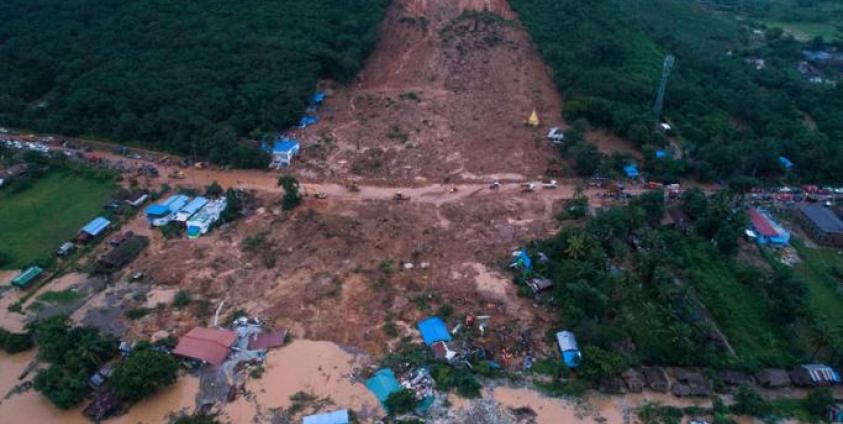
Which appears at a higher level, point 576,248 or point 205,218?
point 576,248

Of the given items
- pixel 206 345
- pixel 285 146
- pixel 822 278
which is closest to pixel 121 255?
pixel 206 345

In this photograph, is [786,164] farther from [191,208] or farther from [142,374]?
[142,374]

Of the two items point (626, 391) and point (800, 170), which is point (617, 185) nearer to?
point (800, 170)

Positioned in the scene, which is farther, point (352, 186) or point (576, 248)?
point (352, 186)

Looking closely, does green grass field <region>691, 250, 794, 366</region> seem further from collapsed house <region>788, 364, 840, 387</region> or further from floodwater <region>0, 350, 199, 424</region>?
floodwater <region>0, 350, 199, 424</region>

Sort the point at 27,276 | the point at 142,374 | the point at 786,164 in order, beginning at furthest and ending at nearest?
the point at 786,164 < the point at 27,276 < the point at 142,374

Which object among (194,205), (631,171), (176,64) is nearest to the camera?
(194,205)

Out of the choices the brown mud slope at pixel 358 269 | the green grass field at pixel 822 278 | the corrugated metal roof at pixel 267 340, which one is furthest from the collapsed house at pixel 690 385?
the corrugated metal roof at pixel 267 340

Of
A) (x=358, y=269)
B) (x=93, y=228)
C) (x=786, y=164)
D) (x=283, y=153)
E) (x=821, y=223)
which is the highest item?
(x=283, y=153)
